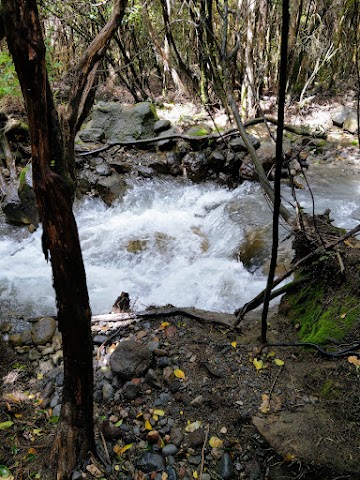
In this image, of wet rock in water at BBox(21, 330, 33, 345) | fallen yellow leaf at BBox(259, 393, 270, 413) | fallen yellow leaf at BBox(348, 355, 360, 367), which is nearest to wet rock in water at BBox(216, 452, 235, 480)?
fallen yellow leaf at BBox(259, 393, 270, 413)

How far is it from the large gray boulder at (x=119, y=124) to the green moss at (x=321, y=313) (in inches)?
260

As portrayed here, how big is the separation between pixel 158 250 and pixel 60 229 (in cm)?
423

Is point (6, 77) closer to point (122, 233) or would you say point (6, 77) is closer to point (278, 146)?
point (122, 233)

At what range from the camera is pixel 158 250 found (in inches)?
233

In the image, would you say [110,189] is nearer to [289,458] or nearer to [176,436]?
[176,436]

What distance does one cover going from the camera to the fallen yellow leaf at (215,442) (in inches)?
88.8

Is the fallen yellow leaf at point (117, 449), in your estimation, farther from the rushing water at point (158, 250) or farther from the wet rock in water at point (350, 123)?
the wet rock in water at point (350, 123)

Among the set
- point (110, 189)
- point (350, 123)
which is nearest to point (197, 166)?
point (110, 189)

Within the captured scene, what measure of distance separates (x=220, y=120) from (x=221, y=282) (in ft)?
20.5

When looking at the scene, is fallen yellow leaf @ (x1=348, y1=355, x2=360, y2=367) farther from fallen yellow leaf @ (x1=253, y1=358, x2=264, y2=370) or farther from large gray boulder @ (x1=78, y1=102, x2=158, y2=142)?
large gray boulder @ (x1=78, y1=102, x2=158, y2=142)

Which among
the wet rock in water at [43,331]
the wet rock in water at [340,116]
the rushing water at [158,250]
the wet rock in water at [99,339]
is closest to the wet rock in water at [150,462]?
the wet rock in water at [99,339]

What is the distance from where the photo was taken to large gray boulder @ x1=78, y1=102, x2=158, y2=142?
28.6ft

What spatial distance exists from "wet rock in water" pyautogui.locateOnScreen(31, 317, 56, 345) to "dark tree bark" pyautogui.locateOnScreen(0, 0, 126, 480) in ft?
5.28

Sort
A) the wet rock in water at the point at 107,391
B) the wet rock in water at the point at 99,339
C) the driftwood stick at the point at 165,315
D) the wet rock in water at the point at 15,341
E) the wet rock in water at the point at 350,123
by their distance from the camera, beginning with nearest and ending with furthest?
1. the wet rock in water at the point at 107,391
2. the wet rock in water at the point at 99,339
3. the driftwood stick at the point at 165,315
4. the wet rock in water at the point at 15,341
5. the wet rock in water at the point at 350,123
